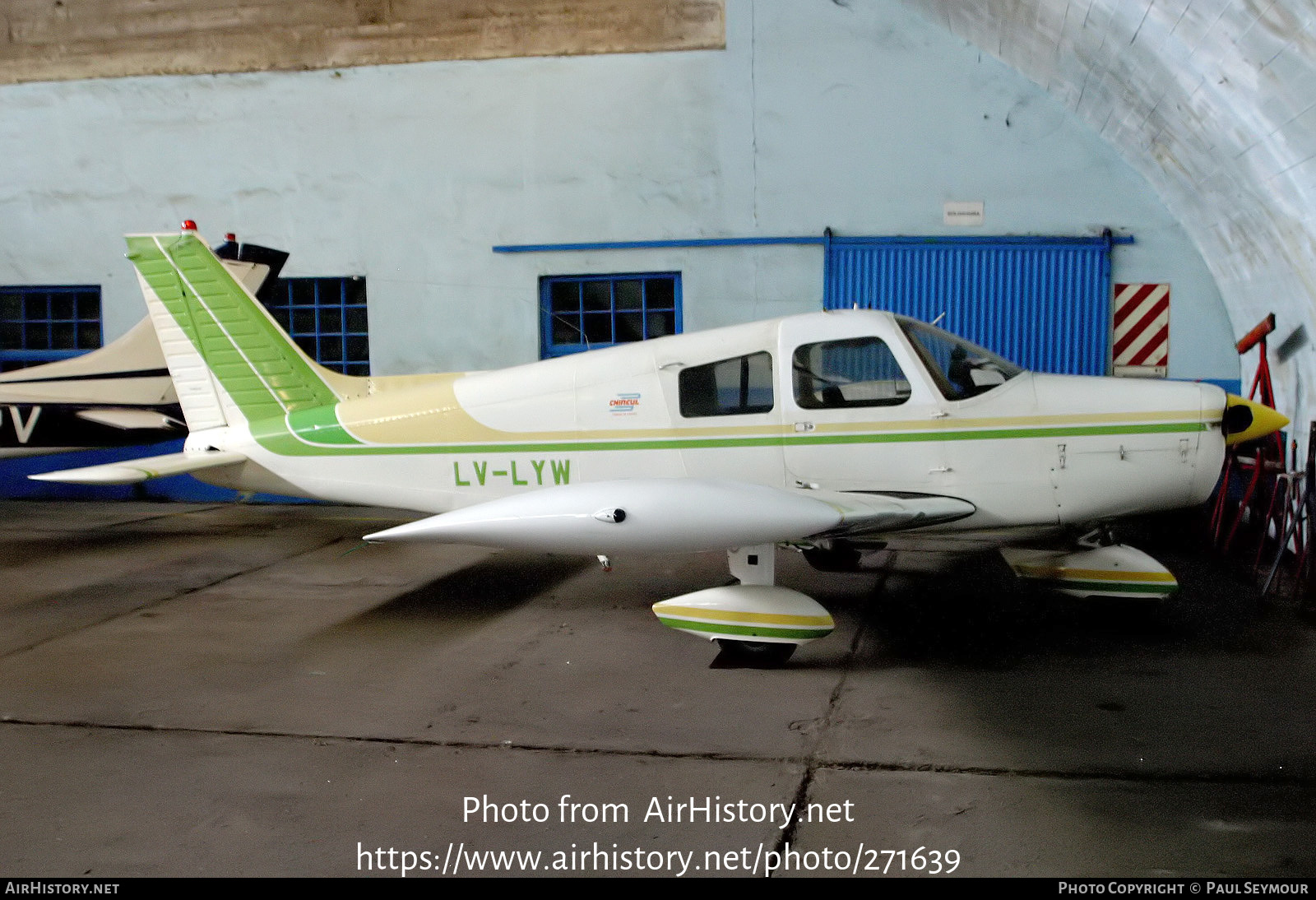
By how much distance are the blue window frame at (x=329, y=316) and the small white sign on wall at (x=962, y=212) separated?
5960mm

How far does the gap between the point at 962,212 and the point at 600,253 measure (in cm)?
352

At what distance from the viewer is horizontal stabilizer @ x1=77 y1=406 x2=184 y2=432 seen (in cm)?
953

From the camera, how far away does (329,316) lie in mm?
10812

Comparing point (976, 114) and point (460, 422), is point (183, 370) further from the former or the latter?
point (976, 114)

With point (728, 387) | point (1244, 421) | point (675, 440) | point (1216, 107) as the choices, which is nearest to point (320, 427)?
point (675, 440)

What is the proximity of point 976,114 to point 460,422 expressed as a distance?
6115mm

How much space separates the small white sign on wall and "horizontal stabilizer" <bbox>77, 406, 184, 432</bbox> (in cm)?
774

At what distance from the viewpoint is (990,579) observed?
6.86 m

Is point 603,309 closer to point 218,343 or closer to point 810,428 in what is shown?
point 218,343

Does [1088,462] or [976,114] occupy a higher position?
[976,114]

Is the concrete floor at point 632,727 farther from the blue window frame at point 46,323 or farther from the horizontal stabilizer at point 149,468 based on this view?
the blue window frame at point 46,323

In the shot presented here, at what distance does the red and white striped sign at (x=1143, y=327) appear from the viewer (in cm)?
934

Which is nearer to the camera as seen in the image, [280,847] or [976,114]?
[280,847]

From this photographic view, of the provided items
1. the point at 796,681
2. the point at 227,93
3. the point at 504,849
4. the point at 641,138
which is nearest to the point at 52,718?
the point at 504,849
